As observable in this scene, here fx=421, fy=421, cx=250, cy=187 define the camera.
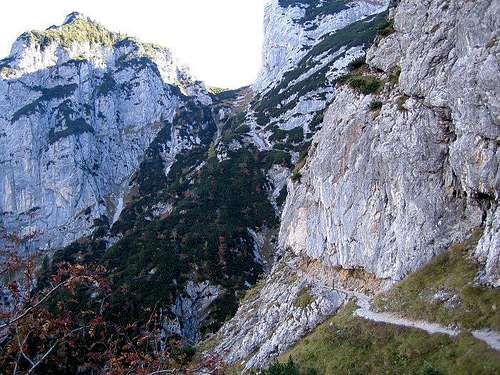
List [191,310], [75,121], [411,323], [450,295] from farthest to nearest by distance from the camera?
[75,121] < [191,310] < [411,323] < [450,295]

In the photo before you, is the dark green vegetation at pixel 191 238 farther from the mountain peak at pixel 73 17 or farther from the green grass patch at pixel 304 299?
the mountain peak at pixel 73 17

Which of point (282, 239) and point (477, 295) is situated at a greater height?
point (477, 295)

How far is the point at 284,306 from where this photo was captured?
123 feet

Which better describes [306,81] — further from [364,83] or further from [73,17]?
[73,17]

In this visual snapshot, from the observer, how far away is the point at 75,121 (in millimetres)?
142375

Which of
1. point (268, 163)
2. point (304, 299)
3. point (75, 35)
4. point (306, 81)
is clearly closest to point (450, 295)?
point (304, 299)

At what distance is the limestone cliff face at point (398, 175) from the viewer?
2303 centimetres

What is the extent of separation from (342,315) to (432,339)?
34.4 ft

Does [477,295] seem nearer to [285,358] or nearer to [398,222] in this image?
[398,222]

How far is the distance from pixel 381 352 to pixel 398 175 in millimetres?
12945

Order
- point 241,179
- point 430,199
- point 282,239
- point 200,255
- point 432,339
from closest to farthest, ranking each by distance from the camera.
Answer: point 432,339 < point 430,199 < point 282,239 < point 200,255 < point 241,179

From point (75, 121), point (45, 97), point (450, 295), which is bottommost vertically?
point (450, 295)

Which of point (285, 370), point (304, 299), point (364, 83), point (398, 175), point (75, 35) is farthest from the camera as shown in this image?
point (75, 35)

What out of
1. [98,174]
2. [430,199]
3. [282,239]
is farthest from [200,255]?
[98,174]
